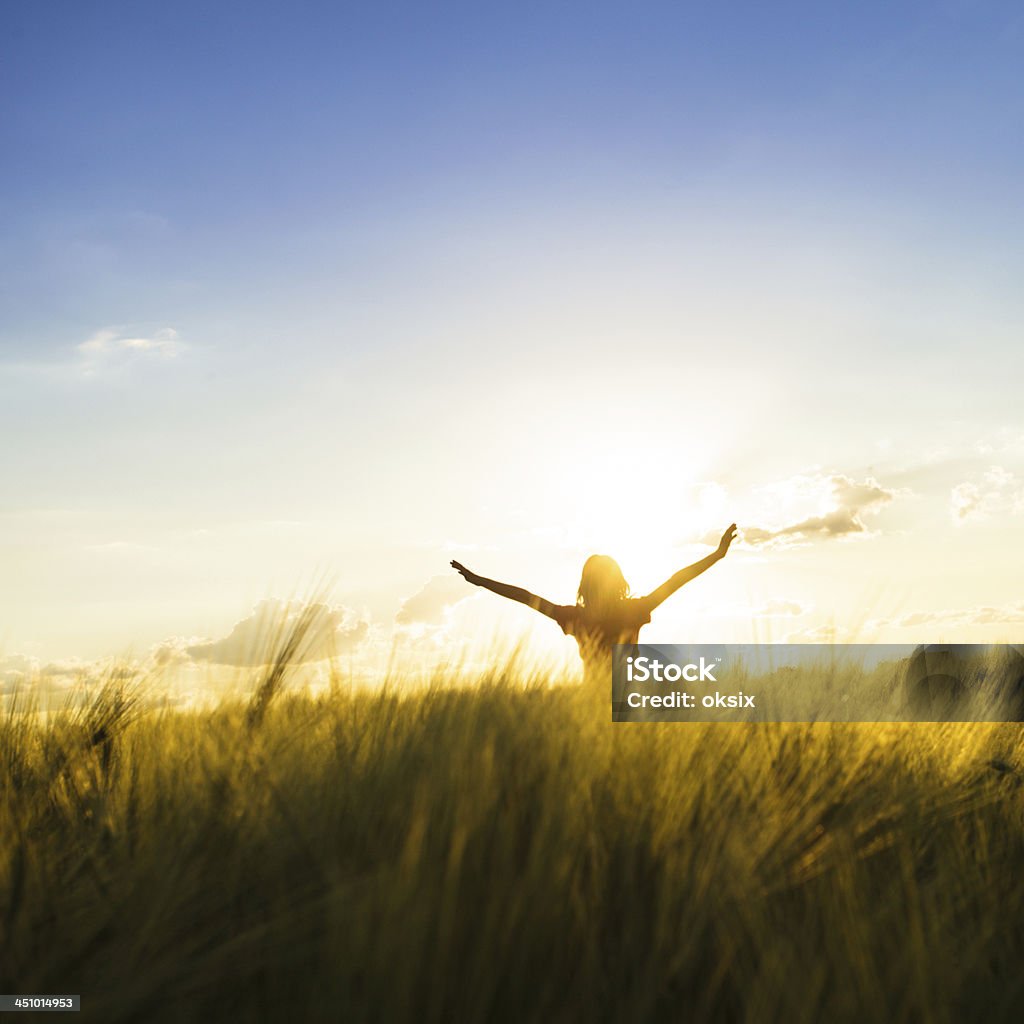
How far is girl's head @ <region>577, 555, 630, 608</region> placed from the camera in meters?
6.11

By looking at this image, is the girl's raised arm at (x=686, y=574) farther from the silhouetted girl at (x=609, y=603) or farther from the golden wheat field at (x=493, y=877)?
the golden wheat field at (x=493, y=877)

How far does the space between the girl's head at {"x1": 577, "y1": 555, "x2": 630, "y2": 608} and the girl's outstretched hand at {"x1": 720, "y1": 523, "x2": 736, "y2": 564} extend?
729mm

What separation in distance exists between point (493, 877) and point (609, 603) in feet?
13.9

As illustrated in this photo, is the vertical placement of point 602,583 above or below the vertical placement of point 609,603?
above

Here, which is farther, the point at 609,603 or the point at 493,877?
the point at 609,603

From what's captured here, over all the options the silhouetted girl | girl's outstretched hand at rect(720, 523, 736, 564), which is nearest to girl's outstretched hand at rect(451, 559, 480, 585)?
the silhouetted girl

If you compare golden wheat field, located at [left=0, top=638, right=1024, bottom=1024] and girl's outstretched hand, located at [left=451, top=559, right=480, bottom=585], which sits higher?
girl's outstretched hand, located at [left=451, top=559, right=480, bottom=585]

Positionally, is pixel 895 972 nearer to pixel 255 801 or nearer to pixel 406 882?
pixel 406 882

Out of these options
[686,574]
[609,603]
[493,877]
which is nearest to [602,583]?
[609,603]

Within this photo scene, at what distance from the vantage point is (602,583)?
20.1 ft

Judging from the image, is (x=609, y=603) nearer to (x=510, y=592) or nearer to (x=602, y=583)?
(x=602, y=583)

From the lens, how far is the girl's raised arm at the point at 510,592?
629 cm

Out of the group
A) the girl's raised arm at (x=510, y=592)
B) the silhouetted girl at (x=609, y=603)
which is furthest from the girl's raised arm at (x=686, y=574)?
the girl's raised arm at (x=510, y=592)

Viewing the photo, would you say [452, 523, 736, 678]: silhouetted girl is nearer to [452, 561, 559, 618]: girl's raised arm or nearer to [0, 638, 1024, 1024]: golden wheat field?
[452, 561, 559, 618]: girl's raised arm
